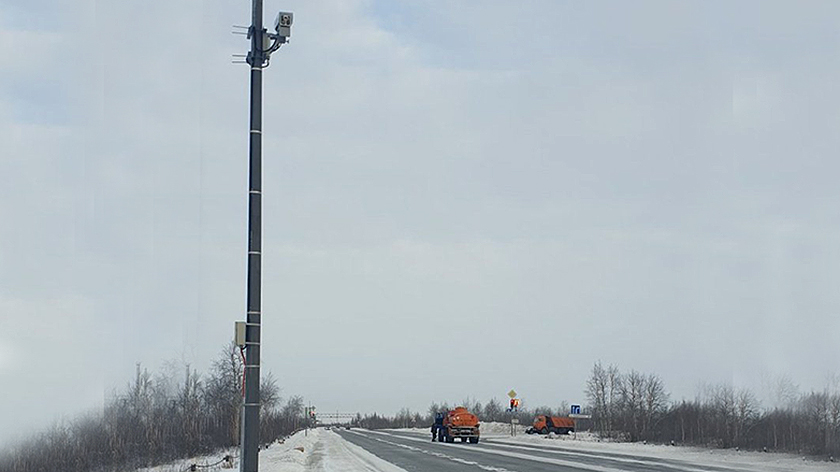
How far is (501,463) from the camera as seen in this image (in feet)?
113

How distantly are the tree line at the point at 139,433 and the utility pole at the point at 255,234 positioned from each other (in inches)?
72.8

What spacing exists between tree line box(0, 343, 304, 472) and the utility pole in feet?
6.07

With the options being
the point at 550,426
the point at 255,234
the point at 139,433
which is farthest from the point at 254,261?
the point at 550,426

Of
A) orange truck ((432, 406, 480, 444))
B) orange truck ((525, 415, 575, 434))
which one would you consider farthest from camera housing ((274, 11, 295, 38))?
orange truck ((525, 415, 575, 434))

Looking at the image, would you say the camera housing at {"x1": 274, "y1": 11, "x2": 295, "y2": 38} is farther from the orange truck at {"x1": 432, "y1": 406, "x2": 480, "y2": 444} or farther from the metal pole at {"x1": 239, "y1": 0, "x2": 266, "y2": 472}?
the orange truck at {"x1": 432, "y1": 406, "x2": 480, "y2": 444}

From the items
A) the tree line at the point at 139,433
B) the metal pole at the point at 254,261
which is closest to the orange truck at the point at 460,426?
the tree line at the point at 139,433

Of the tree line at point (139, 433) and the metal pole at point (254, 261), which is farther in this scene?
the tree line at point (139, 433)

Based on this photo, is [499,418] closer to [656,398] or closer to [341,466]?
[656,398]

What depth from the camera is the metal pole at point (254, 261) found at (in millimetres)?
14145

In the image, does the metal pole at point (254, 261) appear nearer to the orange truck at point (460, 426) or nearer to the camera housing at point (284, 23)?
the camera housing at point (284, 23)

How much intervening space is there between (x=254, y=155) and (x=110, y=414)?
20682 millimetres

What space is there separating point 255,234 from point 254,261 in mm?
437

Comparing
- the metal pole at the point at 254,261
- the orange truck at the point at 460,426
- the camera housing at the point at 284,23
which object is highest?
the camera housing at the point at 284,23

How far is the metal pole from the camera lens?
14.1 meters
